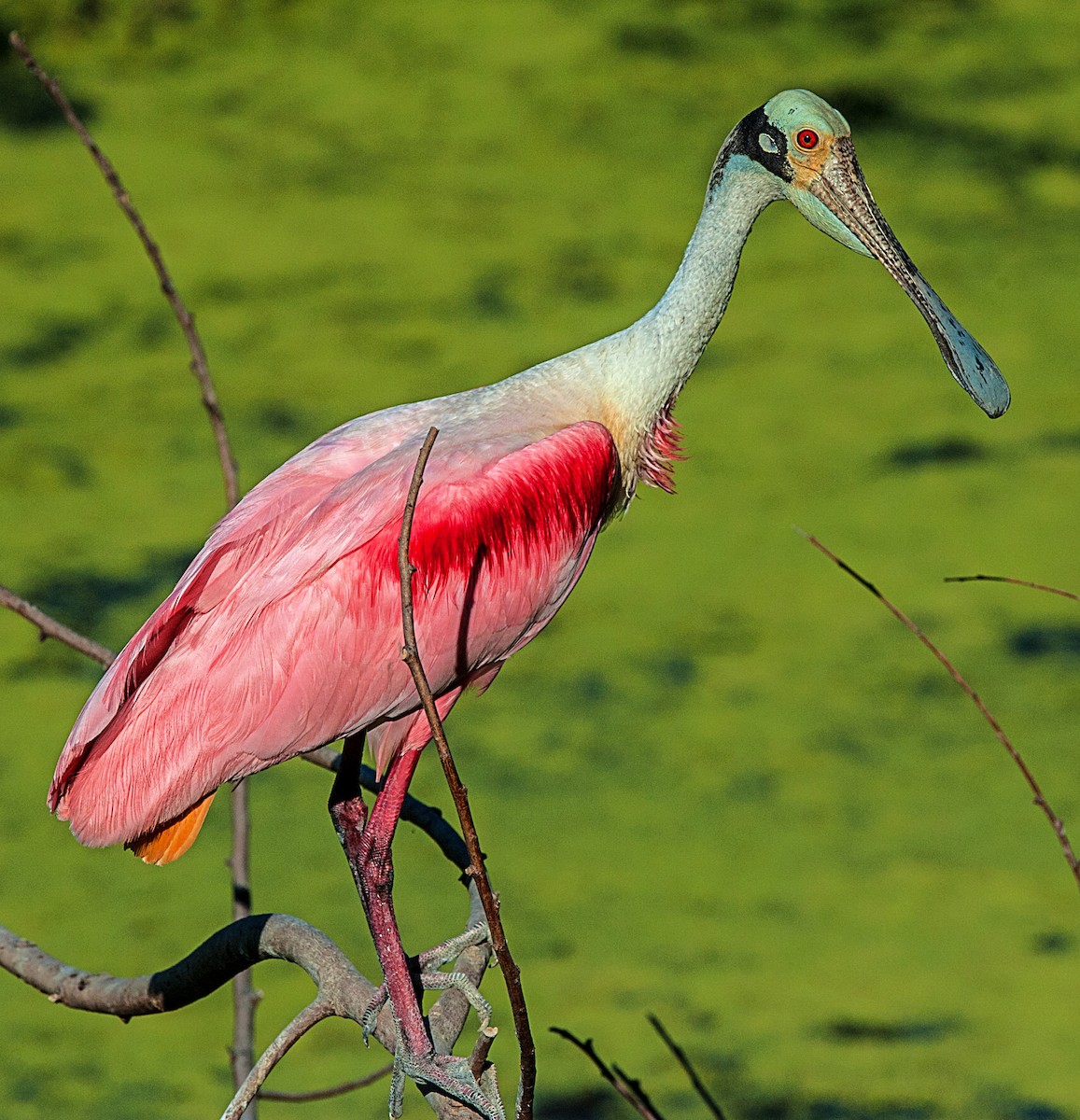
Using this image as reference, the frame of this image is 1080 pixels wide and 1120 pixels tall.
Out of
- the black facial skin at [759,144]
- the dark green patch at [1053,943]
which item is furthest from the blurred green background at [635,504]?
the black facial skin at [759,144]

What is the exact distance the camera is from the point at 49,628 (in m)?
2.59

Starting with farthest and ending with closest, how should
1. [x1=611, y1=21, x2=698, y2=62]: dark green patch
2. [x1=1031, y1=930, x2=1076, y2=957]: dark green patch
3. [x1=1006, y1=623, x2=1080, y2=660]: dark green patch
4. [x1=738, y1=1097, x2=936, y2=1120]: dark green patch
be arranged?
[x1=611, y1=21, x2=698, y2=62]: dark green patch → [x1=1006, y1=623, x2=1080, y2=660]: dark green patch → [x1=1031, y1=930, x2=1076, y2=957]: dark green patch → [x1=738, y1=1097, x2=936, y2=1120]: dark green patch

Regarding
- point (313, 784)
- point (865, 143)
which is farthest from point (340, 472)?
point (865, 143)

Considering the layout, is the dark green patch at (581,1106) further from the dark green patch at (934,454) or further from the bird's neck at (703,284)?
the dark green patch at (934,454)

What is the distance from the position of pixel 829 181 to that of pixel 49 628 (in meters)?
1.12

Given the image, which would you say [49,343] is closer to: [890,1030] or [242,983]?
[890,1030]

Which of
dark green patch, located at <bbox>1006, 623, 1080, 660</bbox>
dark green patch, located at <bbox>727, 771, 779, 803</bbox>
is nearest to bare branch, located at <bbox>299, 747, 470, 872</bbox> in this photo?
dark green patch, located at <bbox>727, 771, 779, 803</bbox>

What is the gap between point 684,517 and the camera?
5.21m

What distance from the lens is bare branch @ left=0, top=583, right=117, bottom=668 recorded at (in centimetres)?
253

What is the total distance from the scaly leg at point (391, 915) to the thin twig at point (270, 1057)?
120 mm

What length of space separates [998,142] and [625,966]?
3545mm

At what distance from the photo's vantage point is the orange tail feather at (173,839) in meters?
2.54

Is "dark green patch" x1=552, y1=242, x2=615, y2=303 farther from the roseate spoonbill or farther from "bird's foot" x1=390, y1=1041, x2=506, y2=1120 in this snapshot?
"bird's foot" x1=390, y1=1041, x2=506, y2=1120

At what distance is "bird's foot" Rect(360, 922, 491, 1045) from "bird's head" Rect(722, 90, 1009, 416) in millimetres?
885
